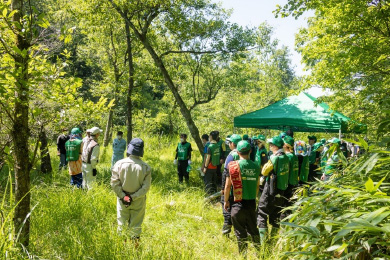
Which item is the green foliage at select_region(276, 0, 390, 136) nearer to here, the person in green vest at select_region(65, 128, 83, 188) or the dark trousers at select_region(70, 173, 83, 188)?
the person in green vest at select_region(65, 128, 83, 188)

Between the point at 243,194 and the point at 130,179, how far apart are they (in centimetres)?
163

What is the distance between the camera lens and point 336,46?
5605 millimetres

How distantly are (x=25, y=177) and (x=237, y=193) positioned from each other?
2.61 m

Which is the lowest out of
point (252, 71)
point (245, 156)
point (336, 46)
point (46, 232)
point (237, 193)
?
point (46, 232)

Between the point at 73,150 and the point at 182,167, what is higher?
the point at 73,150

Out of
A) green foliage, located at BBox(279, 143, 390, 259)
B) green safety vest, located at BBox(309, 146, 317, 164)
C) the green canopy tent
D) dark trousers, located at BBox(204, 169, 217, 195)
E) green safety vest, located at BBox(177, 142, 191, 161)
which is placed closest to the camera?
green foliage, located at BBox(279, 143, 390, 259)

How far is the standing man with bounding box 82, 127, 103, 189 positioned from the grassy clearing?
898 millimetres

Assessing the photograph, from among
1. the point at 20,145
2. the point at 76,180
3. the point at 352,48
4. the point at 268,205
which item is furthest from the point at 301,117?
the point at 20,145

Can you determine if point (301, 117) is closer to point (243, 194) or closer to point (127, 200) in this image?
point (243, 194)

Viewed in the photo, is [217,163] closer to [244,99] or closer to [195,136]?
[195,136]

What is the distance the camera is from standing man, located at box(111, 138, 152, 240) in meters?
3.77

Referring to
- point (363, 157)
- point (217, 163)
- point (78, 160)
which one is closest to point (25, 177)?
point (363, 157)

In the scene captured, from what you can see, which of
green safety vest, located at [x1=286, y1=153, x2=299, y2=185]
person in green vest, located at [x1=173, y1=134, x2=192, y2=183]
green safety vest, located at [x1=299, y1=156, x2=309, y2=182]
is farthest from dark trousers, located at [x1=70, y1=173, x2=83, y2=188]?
green safety vest, located at [x1=299, y1=156, x2=309, y2=182]

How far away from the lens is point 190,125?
8617 millimetres
